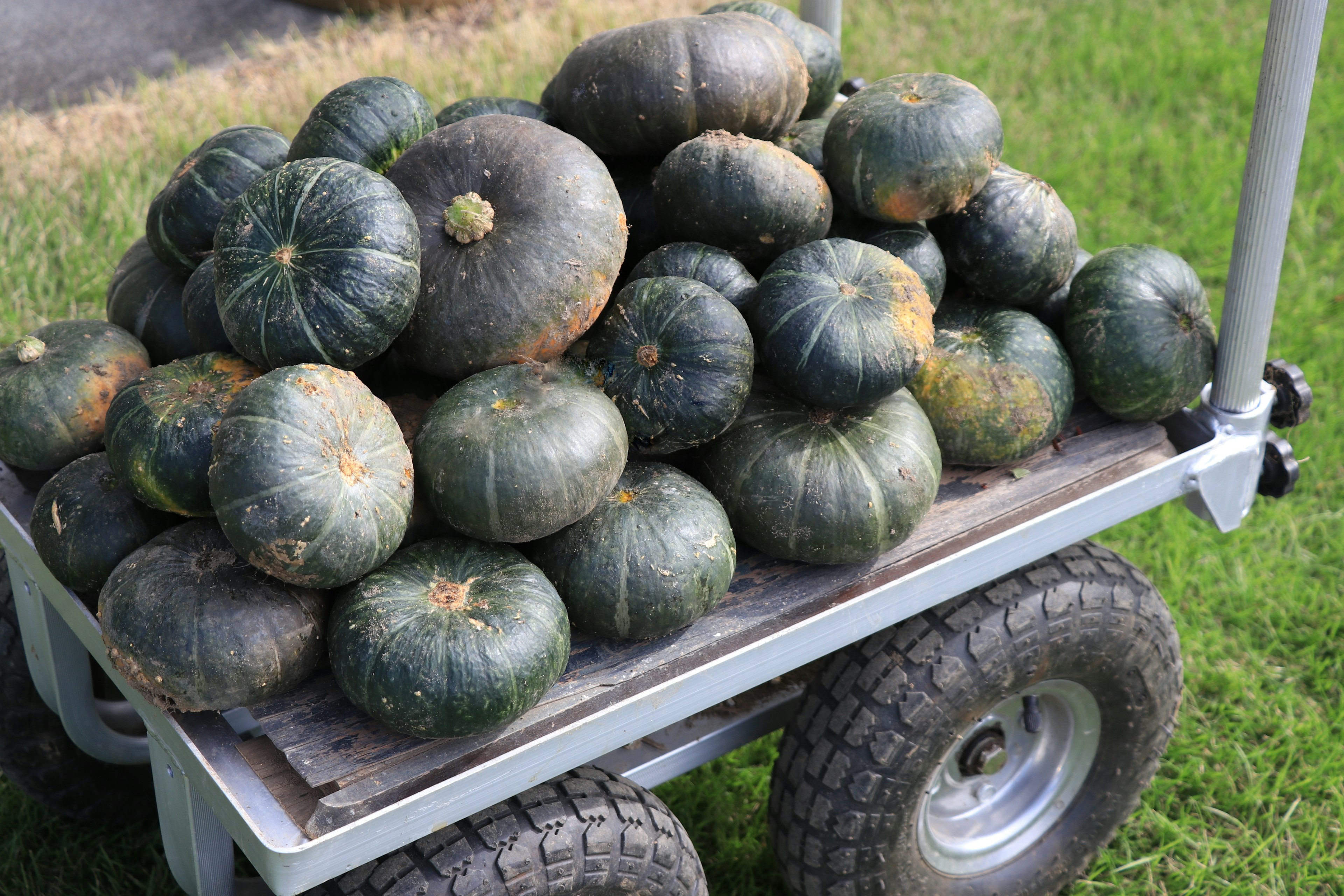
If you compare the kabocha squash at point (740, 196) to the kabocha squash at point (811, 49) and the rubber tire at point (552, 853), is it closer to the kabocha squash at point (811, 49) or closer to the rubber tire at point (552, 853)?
the kabocha squash at point (811, 49)

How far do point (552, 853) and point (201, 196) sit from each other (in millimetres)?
1823

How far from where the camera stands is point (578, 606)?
8.04 ft

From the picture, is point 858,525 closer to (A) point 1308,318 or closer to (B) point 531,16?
(A) point 1308,318

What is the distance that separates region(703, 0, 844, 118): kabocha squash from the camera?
346cm

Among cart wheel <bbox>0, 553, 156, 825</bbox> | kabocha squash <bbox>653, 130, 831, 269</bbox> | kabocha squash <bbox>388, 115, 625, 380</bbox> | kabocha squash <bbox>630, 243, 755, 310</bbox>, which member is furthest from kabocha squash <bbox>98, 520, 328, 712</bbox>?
kabocha squash <bbox>653, 130, 831, 269</bbox>

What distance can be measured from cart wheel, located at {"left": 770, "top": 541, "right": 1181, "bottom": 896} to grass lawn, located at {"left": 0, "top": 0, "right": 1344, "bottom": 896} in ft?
1.31

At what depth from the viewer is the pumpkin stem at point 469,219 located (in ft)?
8.46

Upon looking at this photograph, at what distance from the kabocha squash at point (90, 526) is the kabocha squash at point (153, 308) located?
1.58 ft

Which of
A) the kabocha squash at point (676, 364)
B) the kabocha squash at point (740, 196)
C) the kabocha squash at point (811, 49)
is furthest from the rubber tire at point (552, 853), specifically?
the kabocha squash at point (811, 49)

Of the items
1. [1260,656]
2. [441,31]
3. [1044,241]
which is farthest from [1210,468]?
[441,31]

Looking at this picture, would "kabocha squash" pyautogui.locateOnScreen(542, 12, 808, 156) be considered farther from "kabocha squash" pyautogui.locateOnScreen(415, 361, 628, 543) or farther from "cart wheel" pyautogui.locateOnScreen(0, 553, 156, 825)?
"cart wheel" pyautogui.locateOnScreen(0, 553, 156, 825)

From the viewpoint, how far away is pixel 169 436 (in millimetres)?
2346

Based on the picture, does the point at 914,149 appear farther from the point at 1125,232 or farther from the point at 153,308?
the point at 1125,232

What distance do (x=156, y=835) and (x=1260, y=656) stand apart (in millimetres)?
3918
